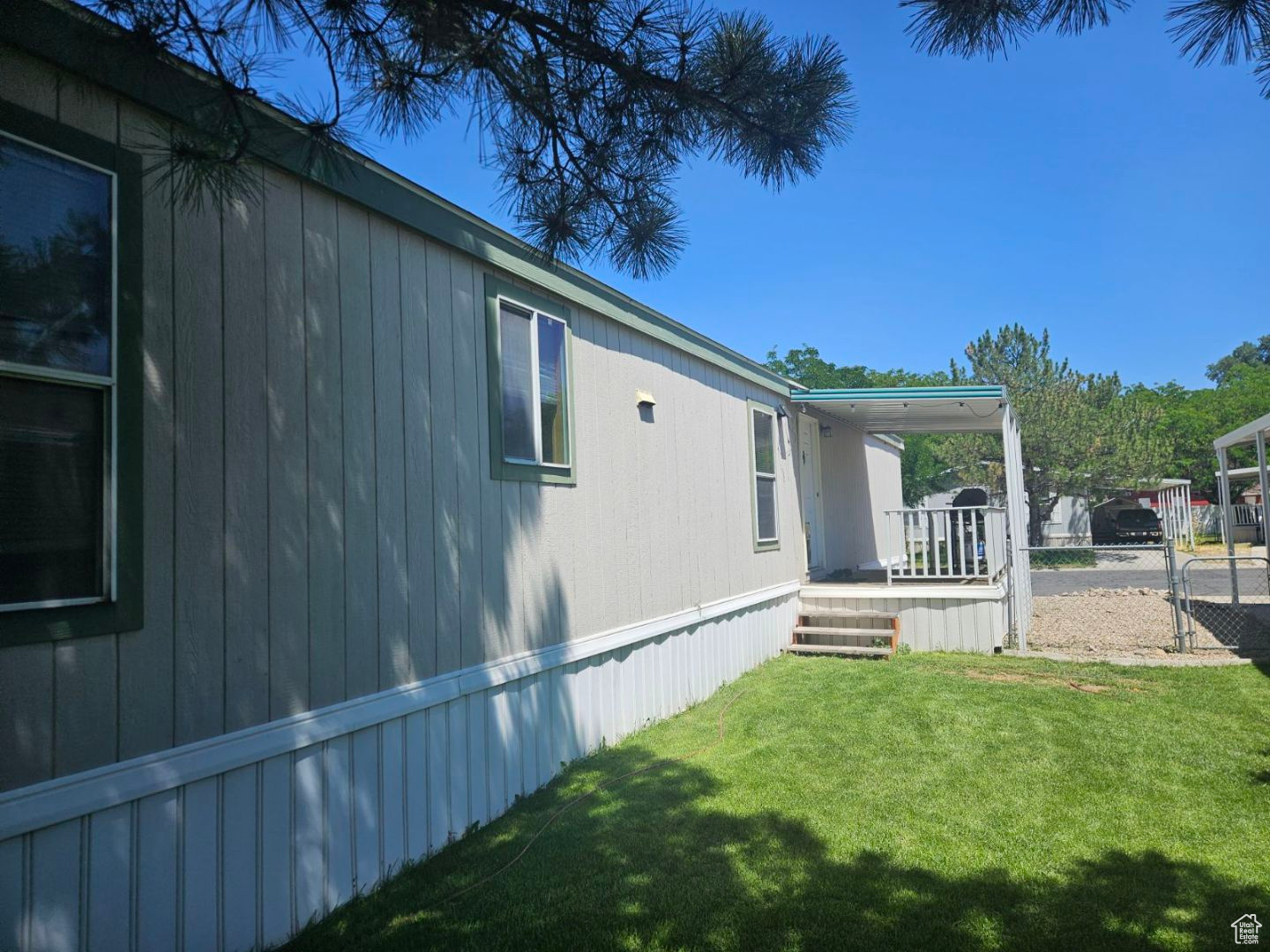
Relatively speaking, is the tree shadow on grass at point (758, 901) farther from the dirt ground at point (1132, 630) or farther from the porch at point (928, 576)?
the dirt ground at point (1132, 630)

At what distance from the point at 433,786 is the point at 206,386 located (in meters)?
2.12

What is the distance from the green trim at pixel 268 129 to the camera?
2.23 m

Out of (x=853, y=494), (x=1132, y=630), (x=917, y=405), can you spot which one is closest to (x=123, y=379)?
(x=917, y=405)

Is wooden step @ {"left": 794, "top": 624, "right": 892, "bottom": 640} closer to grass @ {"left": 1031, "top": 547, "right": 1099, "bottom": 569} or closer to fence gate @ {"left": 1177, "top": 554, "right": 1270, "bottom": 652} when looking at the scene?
fence gate @ {"left": 1177, "top": 554, "right": 1270, "bottom": 652}

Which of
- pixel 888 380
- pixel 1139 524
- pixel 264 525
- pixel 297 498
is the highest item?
pixel 888 380

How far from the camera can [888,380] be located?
166 ft

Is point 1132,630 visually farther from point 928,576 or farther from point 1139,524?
point 1139,524

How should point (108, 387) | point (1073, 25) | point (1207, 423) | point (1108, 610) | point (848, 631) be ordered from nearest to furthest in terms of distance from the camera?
point (108, 387), point (1073, 25), point (848, 631), point (1108, 610), point (1207, 423)

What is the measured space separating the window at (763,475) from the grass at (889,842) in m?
2.97

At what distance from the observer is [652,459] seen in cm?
638

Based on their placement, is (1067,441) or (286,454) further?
(1067,441)

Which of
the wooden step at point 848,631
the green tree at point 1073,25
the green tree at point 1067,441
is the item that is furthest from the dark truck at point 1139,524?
the green tree at point 1073,25

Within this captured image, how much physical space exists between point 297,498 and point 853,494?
11.3 m

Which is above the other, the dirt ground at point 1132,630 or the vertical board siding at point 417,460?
the vertical board siding at point 417,460
